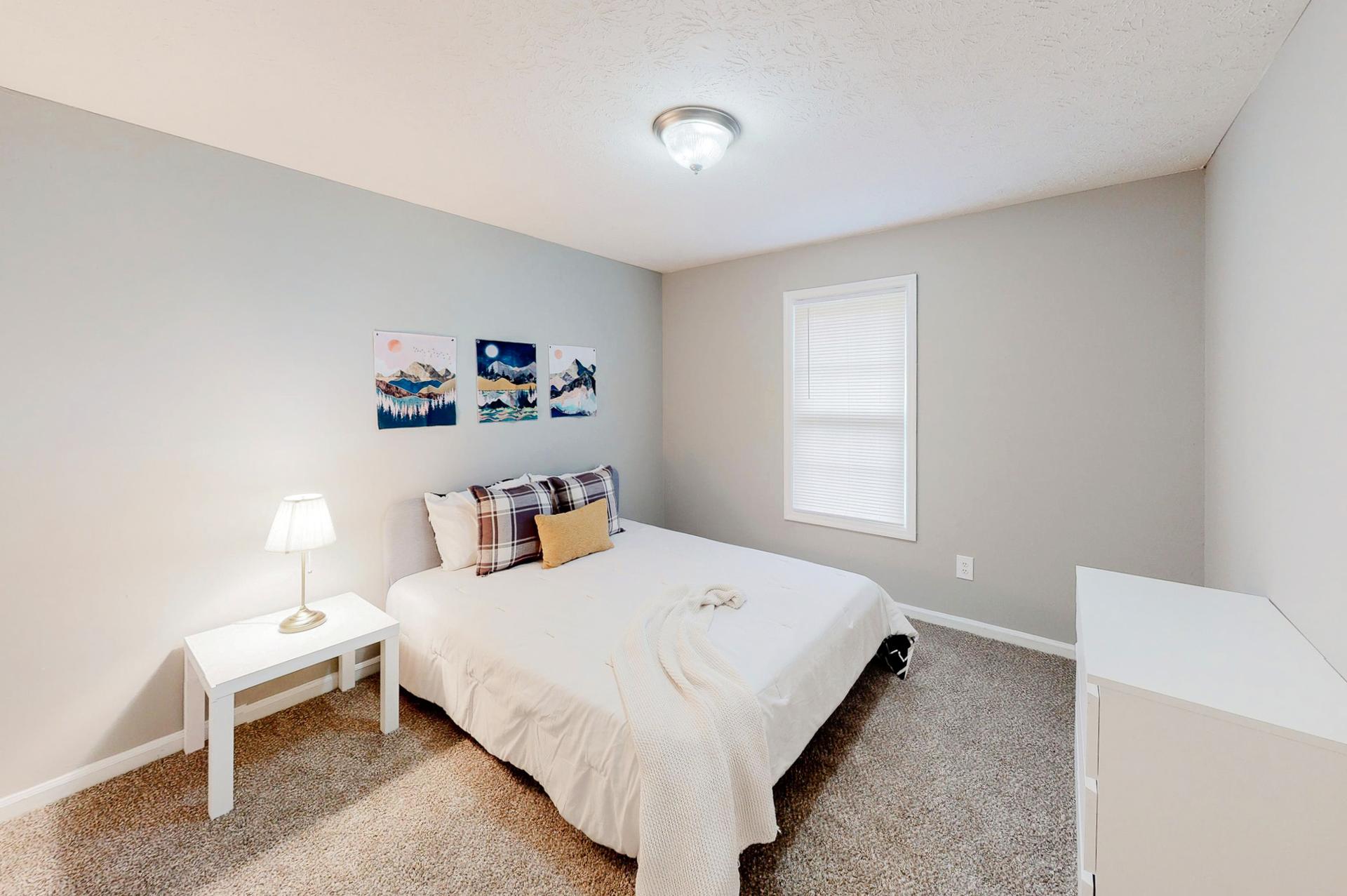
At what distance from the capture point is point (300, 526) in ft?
6.96

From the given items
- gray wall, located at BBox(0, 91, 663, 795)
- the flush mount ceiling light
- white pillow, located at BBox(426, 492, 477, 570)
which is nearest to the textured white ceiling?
the flush mount ceiling light

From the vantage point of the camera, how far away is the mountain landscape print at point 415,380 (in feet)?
8.68

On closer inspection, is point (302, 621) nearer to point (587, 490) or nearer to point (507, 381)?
point (587, 490)

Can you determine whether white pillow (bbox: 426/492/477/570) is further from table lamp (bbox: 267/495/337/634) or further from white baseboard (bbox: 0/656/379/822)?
white baseboard (bbox: 0/656/379/822)

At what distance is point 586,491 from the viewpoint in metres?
3.15

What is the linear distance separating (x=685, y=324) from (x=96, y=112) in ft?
10.3

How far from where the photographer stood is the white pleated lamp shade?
6.88 feet

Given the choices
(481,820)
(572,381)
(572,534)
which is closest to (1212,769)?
(481,820)

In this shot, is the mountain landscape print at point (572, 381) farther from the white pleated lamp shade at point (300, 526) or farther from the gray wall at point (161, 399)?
the white pleated lamp shade at point (300, 526)

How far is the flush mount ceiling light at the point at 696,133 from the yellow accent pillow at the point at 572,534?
5.89 feet

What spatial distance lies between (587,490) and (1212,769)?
2669mm

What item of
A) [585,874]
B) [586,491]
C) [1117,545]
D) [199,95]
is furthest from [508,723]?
[1117,545]

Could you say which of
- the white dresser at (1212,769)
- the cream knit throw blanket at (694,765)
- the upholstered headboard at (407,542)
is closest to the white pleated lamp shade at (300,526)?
the upholstered headboard at (407,542)

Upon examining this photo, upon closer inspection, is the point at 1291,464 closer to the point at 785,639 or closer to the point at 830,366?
the point at 785,639
